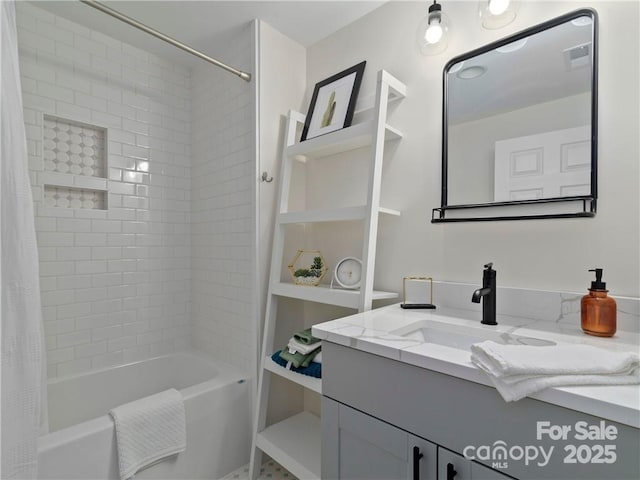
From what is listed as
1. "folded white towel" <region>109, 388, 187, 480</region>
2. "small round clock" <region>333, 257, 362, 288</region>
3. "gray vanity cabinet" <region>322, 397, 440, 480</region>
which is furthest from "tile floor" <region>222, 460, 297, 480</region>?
"small round clock" <region>333, 257, 362, 288</region>

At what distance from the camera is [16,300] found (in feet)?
3.67

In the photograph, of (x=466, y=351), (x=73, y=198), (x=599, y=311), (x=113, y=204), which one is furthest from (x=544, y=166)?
(x=73, y=198)

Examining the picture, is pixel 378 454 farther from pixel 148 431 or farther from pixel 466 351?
pixel 148 431

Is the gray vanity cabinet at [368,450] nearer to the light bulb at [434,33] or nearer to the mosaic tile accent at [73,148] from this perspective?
the light bulb at [434,33]

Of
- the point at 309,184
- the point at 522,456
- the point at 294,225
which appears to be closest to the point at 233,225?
the point at 294,225

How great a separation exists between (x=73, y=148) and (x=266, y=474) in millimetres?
2171

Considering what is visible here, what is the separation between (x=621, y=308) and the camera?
3.29 feet

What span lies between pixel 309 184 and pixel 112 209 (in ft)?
4.11

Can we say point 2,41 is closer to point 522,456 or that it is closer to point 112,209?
point 112,209

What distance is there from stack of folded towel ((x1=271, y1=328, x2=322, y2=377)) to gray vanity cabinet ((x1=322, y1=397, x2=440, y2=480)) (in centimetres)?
32

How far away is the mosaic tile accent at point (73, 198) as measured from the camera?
1.84 metres

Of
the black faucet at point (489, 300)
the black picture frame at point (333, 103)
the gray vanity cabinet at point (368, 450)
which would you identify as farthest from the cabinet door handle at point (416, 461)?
the black picture frame at point (333, 103)

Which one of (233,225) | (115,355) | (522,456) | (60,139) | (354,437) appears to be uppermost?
(60,139)

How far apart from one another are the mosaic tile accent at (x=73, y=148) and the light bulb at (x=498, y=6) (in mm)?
2172
